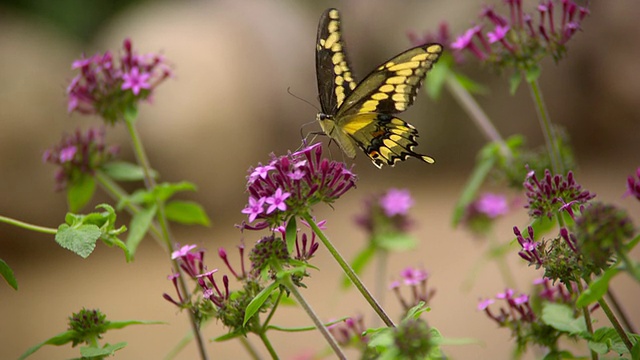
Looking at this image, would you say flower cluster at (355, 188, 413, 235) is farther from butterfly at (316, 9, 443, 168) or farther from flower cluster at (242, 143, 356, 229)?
flower cluster at (242, 143, 356, 229)

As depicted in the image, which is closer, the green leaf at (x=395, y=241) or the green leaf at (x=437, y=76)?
the green leaf at (x=395, y=241)

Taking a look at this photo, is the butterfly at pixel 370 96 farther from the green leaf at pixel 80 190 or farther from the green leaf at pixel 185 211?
the green leaf at pixel 80 190

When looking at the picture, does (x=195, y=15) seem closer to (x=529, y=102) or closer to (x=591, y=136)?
(x=529, y=102)

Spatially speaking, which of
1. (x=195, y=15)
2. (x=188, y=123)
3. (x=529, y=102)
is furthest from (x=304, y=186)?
(x=195, y=15)

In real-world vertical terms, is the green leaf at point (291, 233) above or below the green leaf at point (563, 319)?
above

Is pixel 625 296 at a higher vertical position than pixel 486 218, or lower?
lower

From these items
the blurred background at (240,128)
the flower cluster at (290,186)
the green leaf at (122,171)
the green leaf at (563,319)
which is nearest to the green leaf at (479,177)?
A: the green leaf at (563,319)

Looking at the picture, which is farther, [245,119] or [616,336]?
[245,119]
